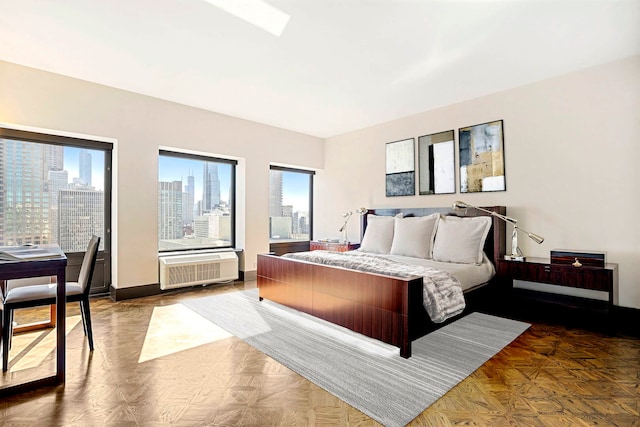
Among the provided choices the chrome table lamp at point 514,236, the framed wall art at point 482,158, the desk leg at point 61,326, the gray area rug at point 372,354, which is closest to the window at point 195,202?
the gray area rug at point 372,354

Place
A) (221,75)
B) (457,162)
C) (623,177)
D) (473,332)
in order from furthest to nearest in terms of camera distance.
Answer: (457,162) < (221,75) < (623,177) < (473,332)

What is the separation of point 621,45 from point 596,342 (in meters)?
2.74

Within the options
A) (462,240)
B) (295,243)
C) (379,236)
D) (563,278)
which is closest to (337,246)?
(379,236)

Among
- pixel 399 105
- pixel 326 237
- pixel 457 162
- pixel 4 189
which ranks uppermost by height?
pixel 399 105

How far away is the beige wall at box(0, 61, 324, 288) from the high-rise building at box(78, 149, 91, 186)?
17.7 inches

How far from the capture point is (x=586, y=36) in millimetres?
2871

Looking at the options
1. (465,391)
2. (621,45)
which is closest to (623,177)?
(621,45)

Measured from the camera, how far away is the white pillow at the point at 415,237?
13.1 ft

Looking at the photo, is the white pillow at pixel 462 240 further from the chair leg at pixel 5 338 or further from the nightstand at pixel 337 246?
the chair leg at pixel 5 338

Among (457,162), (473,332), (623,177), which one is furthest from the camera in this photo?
(457,162)

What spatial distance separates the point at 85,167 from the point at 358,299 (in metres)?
4.00

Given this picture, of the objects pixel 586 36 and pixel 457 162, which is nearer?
pixel 586 36

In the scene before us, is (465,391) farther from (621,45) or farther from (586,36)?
(621,45)

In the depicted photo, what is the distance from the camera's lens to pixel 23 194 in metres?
3.83
